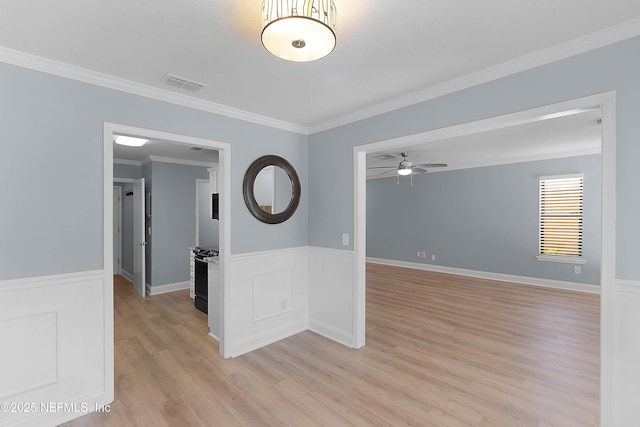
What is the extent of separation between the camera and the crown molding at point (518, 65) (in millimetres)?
1819

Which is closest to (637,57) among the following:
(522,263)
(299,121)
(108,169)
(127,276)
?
(299,121)

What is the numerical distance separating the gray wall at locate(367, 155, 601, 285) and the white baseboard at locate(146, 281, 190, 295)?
5.26m

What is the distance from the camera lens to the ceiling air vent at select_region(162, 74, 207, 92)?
245 centimetres

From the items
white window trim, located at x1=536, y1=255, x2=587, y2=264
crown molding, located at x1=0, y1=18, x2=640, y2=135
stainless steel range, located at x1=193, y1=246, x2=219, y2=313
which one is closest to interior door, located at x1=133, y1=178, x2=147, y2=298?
stainless steel range, located at x1=193, y1=246, x2=219, y2=313

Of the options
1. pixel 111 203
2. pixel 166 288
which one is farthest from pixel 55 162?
pixel 166 288

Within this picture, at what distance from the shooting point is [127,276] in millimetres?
6707

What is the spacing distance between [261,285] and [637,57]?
3470 millimetres

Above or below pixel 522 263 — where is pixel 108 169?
above

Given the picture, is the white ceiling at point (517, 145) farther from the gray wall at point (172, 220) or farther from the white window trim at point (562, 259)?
the gray wall at point (172, 220)

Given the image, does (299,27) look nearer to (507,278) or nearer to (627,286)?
(627,286)

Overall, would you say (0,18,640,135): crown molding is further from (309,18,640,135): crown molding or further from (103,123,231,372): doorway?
(103,123,231,372): doorway

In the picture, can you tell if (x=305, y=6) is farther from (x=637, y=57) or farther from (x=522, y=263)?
(x=522, y=263)

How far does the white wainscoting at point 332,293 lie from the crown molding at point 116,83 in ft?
5.68

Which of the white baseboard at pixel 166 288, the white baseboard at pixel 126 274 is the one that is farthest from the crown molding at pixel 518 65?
the white baseboard at pixel 126 274
